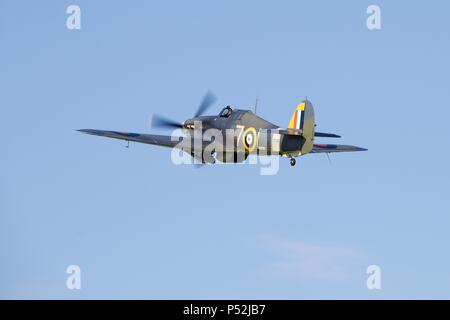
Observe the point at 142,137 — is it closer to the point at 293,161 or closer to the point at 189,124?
the point at 189,124

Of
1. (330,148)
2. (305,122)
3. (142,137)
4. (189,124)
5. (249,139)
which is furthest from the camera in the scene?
(330,148)

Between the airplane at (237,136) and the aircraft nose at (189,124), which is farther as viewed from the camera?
the aircraft nose at (189,124)

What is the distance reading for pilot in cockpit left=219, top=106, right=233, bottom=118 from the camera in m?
50.1

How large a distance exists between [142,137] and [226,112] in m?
5.02

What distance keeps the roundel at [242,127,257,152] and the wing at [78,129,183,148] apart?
15.7 feet

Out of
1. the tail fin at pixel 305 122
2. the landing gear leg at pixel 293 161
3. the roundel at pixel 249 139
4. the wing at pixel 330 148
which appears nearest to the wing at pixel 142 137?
the roundel at pixel 249 139

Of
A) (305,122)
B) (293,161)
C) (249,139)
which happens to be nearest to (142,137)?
(249,139)

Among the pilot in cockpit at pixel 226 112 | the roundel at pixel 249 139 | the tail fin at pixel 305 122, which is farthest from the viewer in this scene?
the pilot in cockpit at pixel 226 112

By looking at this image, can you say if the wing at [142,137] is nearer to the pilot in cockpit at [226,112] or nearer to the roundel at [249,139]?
the pilot in cockpit at [226,112]

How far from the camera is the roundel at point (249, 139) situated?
47.3 m

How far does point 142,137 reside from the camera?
2052 inches
